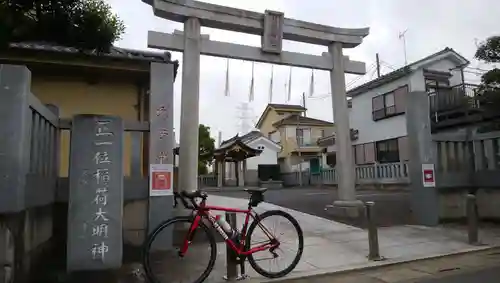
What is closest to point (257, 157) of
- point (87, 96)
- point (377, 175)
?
point (377, 175)

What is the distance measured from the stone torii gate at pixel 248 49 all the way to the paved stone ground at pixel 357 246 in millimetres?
1762

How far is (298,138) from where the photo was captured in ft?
121

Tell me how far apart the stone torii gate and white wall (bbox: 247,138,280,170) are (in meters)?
23.3

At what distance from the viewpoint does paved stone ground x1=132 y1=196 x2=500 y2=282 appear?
5.54 m

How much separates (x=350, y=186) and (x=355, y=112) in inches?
690

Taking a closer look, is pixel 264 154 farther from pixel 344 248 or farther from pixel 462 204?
pixel 344 248

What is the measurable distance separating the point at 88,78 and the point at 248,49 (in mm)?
4033

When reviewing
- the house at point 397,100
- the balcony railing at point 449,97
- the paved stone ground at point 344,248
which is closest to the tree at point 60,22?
the paved stone ground at point 344,248

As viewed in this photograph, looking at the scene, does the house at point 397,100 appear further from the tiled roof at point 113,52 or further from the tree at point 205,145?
the tiled roof at point 113,52

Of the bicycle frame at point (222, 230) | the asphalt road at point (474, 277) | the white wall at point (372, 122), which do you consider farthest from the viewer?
the white wall at point (372, 122)

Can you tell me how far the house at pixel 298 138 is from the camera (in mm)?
36250

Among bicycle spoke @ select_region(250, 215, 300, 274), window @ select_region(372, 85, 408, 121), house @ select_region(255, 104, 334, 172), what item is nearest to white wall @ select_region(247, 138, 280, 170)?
house @ select_region(255, 104, 334, 172)

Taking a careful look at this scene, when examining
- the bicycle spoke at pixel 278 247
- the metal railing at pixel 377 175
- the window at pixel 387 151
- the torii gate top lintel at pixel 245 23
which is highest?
the torii gate top lintel at pixel 245 23

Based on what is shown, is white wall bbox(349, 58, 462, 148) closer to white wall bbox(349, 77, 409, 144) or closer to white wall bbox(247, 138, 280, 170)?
white wall bbox(349, 77, 409, 144)
